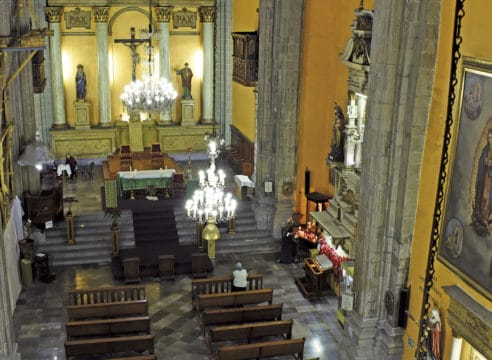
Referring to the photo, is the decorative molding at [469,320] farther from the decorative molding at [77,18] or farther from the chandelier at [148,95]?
the decorative molding at [77,18]

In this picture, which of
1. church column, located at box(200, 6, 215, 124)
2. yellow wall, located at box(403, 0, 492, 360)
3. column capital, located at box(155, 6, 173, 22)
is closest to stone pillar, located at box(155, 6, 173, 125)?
column capital, located at box(155, 6, 173, 22)

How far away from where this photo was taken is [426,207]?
10.8 metres

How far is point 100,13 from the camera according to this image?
23906mm

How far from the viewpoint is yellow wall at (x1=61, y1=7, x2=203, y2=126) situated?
24.5 metres

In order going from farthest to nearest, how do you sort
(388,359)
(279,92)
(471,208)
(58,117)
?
(58,117)
(279,92)
(388,359)
(471,208)

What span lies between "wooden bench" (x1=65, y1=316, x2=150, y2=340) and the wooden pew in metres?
1.31

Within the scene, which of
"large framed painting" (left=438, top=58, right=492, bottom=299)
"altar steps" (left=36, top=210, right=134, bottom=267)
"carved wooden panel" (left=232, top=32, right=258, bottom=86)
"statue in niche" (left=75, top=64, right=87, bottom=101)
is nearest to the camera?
"large framed painting" (left=438, top=58, right=492, bottom=299)

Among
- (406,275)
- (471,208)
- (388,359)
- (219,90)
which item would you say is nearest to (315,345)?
(388,359)

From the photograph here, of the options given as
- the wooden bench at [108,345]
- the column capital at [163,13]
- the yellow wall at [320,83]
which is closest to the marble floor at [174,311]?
the wooden bench at [108,345]

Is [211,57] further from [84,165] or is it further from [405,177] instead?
[405,177]

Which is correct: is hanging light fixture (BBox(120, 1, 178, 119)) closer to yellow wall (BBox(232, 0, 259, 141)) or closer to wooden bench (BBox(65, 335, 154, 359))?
yellow wall (BBox(232, 0, 259, 141))

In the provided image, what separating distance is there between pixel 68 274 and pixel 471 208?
11336 millimetres

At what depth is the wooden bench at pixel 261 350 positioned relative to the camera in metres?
12.0

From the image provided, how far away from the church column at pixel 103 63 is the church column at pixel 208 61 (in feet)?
12.7
